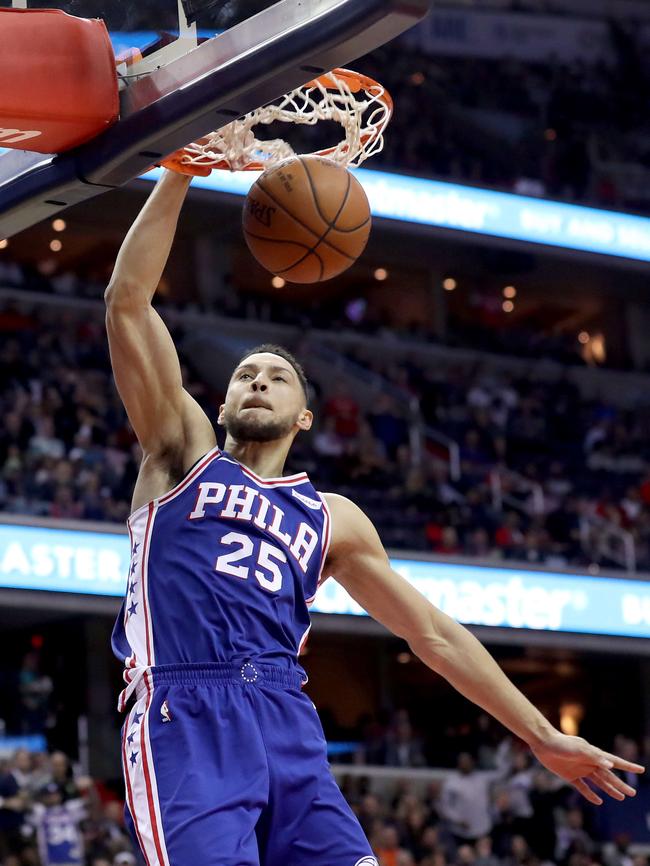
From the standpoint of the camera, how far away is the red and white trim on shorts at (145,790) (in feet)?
12.8

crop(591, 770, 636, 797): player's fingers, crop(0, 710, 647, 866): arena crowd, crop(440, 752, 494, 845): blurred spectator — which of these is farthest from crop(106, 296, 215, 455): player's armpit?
crop(440, 752, 494, 845): blurred spectator

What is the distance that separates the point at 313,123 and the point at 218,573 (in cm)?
163

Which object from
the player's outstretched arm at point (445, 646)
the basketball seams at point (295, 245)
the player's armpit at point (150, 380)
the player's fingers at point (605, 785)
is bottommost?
the player's fingers at point (605, 785)

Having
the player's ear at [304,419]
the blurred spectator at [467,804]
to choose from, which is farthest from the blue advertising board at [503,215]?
the player's ear at [304,419]

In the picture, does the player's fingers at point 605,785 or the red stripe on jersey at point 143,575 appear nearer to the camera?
the red stripe on jersey at point 143,575

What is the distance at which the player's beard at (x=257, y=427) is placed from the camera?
4.36m

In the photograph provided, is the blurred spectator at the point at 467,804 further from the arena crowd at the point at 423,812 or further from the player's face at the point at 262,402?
the player's face at the point at 262,402

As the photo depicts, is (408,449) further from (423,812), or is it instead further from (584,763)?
(584,763)

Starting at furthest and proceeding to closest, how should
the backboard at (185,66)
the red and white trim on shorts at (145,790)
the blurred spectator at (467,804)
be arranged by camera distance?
the blurred spectator at (467,804) < the red and white trim on shorts at (145,790) < the backboard at (185,66)

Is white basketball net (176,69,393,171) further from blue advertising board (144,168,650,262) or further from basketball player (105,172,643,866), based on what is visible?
blue advertising board (144,168,650,262)

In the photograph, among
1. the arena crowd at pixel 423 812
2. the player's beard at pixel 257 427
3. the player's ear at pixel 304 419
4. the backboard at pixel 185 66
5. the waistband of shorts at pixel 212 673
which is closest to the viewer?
the backboard at pixel 185 66

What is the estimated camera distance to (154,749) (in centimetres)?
398

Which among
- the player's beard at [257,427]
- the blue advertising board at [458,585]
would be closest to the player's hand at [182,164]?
the player's beard at [257,427]

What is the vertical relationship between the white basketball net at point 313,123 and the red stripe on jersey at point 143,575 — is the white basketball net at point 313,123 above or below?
above
